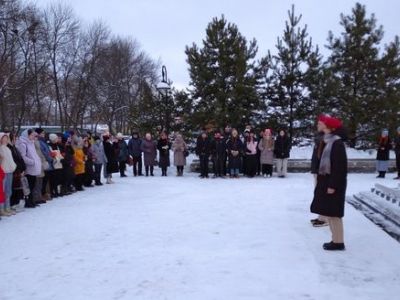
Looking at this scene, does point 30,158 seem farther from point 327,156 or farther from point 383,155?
point 383,155

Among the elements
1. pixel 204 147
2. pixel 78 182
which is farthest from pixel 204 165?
pixel 78 182

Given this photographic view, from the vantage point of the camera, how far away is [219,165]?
17.4m

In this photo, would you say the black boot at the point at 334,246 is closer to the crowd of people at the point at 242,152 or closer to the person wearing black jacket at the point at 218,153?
the crowd of people at the point at 242,152

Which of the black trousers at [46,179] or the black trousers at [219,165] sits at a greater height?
the black trousers at [219,165]

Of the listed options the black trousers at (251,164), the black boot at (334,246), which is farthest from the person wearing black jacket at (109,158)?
the black boot at (334,246)

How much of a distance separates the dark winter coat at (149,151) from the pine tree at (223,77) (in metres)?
3.18

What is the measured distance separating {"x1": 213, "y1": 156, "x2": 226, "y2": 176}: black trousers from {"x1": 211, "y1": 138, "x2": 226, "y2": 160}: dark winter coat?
39mm

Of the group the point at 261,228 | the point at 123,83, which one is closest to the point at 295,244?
the point at 261,228

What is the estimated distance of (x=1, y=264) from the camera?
602 cm

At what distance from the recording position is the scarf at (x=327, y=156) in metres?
6.33

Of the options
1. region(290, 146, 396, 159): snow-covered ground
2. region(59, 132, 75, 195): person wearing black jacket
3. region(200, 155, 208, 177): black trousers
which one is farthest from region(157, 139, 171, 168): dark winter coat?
region(290, 146, 396, 159): snow-covered ground

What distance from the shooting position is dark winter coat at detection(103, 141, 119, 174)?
614 inches

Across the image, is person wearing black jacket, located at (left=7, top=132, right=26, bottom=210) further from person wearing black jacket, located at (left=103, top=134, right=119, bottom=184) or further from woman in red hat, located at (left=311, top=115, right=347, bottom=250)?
woman in red hat, located at (left=311, top=115, right=347, bottom=250)

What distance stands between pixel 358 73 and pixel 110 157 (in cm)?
1233
